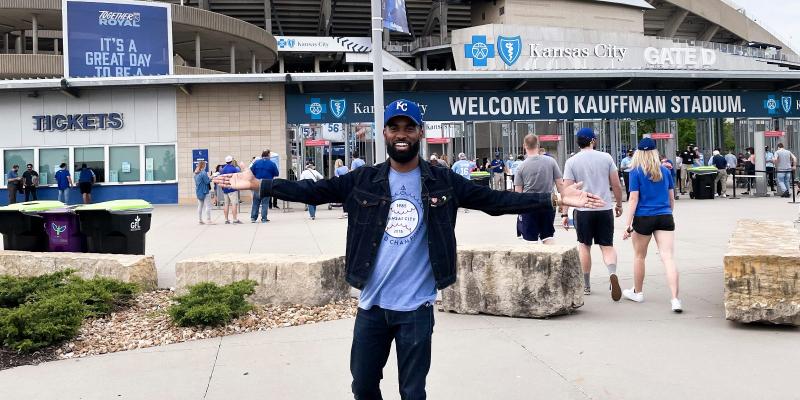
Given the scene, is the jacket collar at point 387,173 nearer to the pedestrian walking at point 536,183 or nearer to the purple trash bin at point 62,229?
the pedestrian walking at point 536,183

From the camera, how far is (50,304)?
19.6 feet

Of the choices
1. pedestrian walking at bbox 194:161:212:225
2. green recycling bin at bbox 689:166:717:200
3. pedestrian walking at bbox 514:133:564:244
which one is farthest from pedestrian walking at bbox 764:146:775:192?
pedestrian walking at bbox 514:133:564:244

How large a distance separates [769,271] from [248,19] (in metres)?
65.1

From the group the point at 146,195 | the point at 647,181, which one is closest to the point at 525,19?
the point at 146,195

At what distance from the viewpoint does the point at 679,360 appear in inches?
204

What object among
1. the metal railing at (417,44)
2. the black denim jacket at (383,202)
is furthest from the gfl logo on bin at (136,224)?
the metal railing at (417,44)

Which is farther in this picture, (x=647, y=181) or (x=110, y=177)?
(x=110, y=177)

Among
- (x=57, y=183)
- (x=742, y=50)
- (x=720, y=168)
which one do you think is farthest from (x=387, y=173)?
(x=742, y=50)

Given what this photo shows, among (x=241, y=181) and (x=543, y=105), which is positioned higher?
(x=543, y=105)

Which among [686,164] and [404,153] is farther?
[686,164]

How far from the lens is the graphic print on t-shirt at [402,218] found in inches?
132

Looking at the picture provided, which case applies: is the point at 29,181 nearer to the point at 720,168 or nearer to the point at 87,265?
the point at 87,265

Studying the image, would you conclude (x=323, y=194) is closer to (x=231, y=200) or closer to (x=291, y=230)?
(x=291, y=230)

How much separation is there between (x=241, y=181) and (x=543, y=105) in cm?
2505
